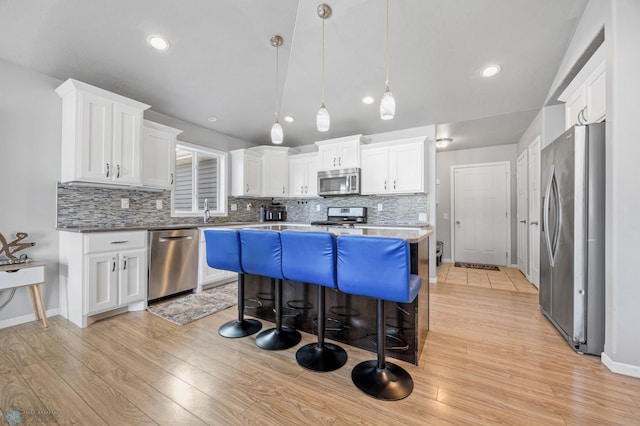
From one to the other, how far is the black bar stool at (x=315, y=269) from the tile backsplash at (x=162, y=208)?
2.61 metres

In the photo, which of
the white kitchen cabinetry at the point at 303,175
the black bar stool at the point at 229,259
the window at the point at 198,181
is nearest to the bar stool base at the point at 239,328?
the black bar stool at the point at 229,259

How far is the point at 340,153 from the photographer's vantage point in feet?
14.4

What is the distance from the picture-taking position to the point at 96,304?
98.4 inches

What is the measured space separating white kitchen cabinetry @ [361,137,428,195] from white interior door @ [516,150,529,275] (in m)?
2.05

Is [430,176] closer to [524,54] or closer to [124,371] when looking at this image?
[524,54]

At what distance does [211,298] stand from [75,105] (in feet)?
8.37

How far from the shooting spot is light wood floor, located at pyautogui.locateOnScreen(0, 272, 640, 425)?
1.37m

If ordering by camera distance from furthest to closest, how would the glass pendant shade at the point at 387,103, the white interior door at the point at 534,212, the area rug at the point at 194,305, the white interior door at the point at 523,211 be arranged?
the white interior door at the point at 523,211 < the white interior door at the point at 534,212 < the area rug at the point at 194,305 < the glass pendant shade at the point at 387,103

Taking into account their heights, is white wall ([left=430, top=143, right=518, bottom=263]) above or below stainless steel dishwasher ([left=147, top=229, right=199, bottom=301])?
above

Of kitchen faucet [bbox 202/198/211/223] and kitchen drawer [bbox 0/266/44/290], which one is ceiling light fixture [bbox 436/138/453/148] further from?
kitchen drawer [bbox 0/266/44/290]

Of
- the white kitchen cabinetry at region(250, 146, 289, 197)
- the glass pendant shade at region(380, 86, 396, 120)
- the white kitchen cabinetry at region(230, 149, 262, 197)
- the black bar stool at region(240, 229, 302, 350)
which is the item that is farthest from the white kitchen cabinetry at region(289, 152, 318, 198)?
the glass pendant shade at region(380, 86, 396, 120)

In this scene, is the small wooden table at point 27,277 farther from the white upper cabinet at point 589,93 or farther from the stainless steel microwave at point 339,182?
the white upper cabinet at point 589,93

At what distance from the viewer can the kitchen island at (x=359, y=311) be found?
6.10ft

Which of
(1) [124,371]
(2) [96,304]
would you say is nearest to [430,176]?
(1) [124,371]
